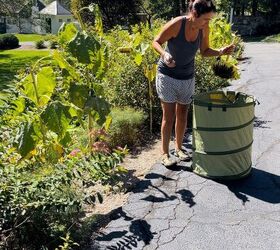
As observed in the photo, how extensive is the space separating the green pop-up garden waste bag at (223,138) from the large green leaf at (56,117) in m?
1.50

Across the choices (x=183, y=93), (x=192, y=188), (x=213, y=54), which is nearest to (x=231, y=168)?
(x=192, y=188)

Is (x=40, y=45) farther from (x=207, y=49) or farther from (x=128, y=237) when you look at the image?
(x=128, y=237)

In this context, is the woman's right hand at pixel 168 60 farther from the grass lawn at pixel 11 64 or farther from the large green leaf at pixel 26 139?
the grass lawn at pixel 11 64

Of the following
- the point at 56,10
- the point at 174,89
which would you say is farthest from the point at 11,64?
the point at 56,10

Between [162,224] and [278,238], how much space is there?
2.89 feet

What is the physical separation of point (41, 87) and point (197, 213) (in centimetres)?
163

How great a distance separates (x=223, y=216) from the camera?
12.0 ft

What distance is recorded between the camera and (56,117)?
3.01 meters

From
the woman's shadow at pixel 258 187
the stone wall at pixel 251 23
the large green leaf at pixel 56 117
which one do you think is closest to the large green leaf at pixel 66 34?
the large green leaf at pixel 56 117

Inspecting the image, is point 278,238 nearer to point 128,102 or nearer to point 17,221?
point 17,221

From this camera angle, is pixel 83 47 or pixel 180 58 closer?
pixel 83 47

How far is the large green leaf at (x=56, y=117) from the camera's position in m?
3.00

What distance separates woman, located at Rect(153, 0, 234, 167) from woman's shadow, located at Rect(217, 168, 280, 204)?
0.73 metres

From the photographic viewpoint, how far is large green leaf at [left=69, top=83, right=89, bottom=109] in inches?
137
